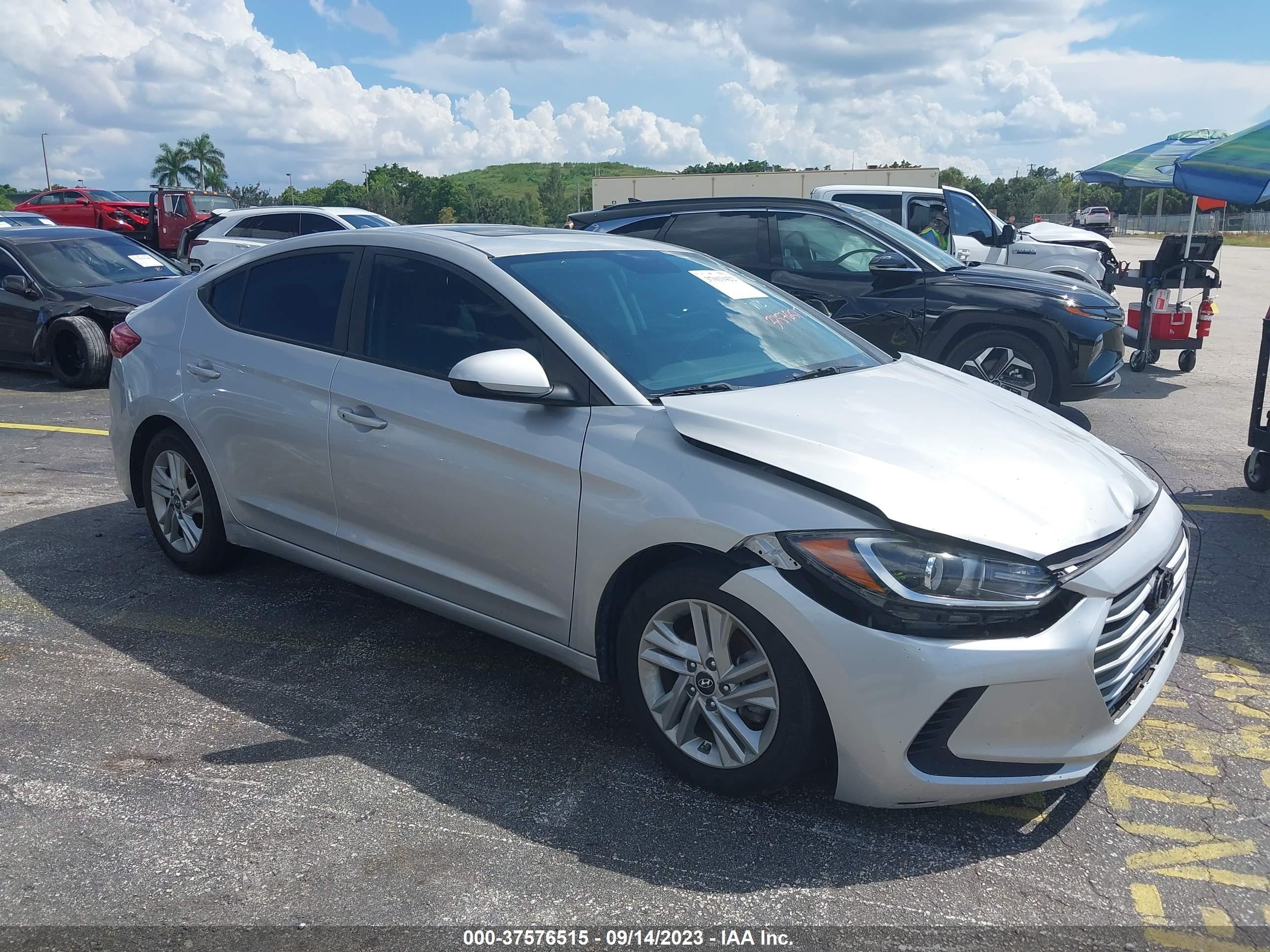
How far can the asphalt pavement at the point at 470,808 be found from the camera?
263 cm

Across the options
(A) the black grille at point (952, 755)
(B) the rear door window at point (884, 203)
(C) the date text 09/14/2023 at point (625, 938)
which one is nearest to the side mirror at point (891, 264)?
(B) the rear door window at point (884, 203)

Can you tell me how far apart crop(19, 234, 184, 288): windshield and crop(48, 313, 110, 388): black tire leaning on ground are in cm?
47

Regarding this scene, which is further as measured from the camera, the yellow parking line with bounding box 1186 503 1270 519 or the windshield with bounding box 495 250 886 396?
the yellow parking line with bounding box 1186 503 1270 519

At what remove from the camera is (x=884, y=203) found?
13117mm

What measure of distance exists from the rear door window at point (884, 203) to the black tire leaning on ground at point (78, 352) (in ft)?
28.6

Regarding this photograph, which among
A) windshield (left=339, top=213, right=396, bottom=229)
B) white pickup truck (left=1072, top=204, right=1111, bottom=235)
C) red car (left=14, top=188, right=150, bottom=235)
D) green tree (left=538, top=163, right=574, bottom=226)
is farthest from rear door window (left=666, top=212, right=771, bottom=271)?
green tree (left=538, top=163, right=574, bottom=226)

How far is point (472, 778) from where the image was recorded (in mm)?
3221

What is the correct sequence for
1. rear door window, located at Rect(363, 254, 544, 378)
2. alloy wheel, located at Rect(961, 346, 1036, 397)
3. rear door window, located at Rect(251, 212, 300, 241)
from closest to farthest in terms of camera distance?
rear door window, located at Rect(363, 254, 544, 378)
alloy wheel, located at Rect(961, 346, 1036, 397)
rear door window, located at Rect(251, 212, 300, 241)

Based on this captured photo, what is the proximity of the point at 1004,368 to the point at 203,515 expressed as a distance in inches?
240

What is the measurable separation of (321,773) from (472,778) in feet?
1.56

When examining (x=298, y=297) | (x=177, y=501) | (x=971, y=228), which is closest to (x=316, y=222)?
(x=971, y=228)

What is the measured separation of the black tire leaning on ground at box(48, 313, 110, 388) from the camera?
9898 millimetres

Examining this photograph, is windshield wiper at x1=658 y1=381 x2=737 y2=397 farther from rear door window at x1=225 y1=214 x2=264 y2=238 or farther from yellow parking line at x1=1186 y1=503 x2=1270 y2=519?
rear door window at x1=225 y1=214 x2=264 y2=238

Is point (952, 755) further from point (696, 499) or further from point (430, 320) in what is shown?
point (430, 320)
